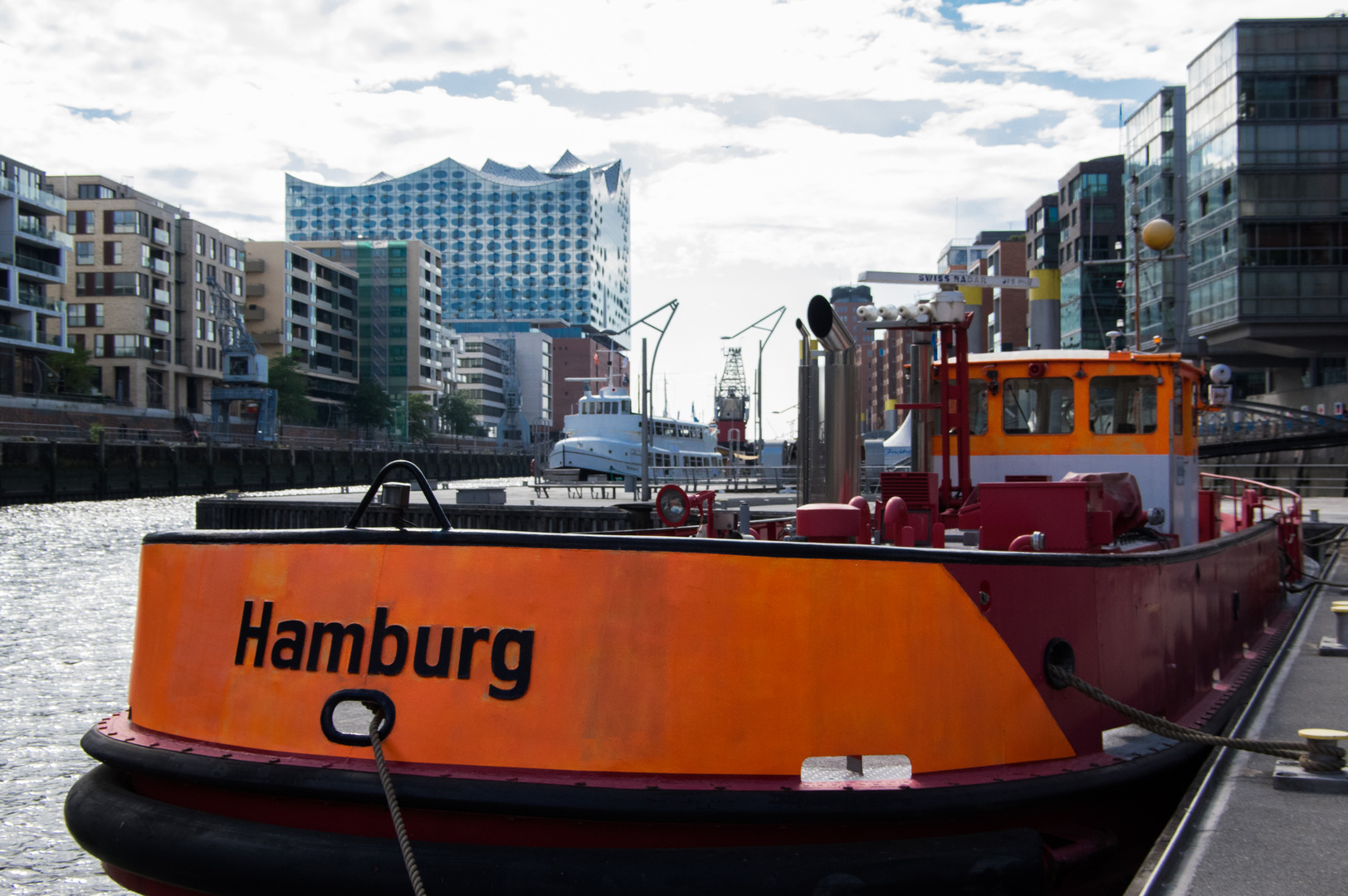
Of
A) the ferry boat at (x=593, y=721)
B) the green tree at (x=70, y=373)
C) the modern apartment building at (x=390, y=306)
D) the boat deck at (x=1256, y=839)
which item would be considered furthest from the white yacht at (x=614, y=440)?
the modern apartment building at (x=390, y=306)

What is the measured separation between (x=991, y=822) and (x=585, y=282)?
190 meters

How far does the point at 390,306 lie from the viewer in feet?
372

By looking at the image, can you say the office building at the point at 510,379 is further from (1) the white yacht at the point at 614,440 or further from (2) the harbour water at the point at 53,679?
(2) the harbour water at the point at 53,679

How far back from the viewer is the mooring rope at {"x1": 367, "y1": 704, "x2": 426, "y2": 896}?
3209 millimetres

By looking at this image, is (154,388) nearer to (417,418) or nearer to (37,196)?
(37,196)

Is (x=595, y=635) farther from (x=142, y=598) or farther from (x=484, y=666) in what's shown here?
(x=142, y=598)

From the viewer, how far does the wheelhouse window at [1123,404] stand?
7.70m

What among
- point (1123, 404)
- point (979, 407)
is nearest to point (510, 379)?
point (979, 407)

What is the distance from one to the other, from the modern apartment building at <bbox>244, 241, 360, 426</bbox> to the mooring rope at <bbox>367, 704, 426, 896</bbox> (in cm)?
9171

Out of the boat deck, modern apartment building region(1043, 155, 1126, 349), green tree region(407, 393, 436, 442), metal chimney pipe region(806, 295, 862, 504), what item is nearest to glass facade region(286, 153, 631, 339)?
green tree region(407, 393, 436, 442)

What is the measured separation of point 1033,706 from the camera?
4.15m

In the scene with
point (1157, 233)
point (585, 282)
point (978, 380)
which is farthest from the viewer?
point (585, 282)

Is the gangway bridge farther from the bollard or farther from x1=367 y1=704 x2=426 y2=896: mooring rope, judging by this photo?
x1=367 y1=704 x2=426 y2=896: mooring rope

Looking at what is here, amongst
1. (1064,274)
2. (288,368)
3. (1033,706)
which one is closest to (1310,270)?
(1064,274)
